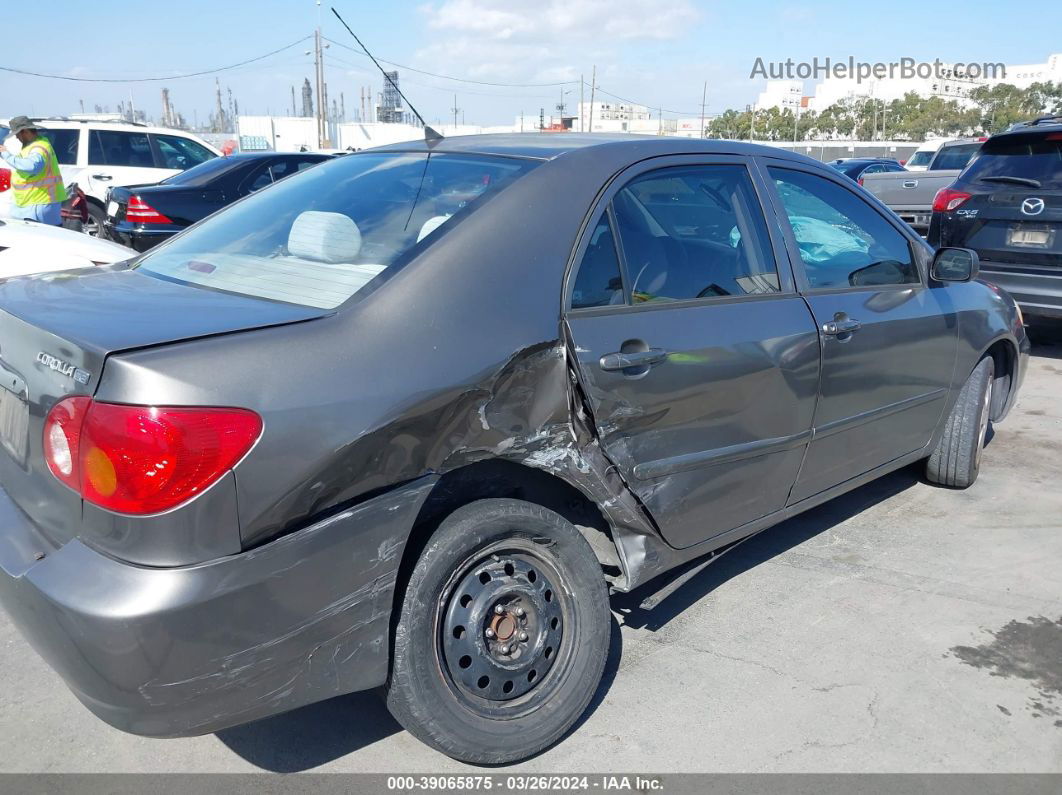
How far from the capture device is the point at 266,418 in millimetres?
1948

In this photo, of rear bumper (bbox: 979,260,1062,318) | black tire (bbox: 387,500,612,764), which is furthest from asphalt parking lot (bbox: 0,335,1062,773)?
rear bumper (bbox: 979,260,1062,318)

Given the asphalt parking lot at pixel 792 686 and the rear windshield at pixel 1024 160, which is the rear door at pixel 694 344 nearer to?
the asphalt parking lot at pixel 792 686

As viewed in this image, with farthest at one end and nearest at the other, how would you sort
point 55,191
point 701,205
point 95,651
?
1. point 55,191
2. point 701,205
3. point 95,651

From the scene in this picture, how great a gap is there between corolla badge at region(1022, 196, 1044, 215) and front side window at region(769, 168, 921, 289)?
3566mm

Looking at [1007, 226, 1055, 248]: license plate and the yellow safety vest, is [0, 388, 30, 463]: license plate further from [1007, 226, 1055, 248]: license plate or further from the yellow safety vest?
the yellow safety vest

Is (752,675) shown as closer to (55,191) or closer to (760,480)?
(760,480)

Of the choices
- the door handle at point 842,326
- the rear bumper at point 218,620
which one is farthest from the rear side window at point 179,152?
the rear bumper at point 218,620

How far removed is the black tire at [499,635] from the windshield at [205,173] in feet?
27.9

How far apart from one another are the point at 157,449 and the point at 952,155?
733 inches

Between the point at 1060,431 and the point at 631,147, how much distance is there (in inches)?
167

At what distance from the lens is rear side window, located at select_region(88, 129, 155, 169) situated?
1348 centimetres

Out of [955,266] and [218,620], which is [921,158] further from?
[218,620]
